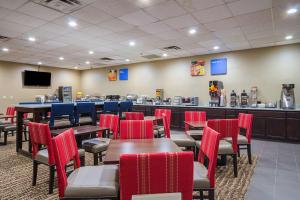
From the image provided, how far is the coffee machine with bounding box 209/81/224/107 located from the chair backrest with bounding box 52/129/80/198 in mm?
5879

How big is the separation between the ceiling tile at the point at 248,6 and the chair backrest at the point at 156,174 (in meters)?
3.39

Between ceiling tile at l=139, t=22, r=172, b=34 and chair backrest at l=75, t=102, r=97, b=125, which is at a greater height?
ceiling tile at l=139, t=22, r=172, b=34

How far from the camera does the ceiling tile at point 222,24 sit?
4531 millimetres

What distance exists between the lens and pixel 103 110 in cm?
579

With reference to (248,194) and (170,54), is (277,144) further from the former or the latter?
(170,54)

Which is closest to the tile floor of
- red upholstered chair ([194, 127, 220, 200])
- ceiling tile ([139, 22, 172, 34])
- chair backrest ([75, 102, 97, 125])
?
red upholstered chair ([194, 127, 220, 200])

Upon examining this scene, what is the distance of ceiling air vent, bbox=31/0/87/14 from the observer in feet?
11.8

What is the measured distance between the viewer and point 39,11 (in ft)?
13.2

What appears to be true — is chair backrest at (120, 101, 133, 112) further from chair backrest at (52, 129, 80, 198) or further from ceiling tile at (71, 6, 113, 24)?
chair backrest at (52, 129, 80, 198)

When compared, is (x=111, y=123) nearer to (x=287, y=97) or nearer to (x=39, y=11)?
(x=39, y=11)

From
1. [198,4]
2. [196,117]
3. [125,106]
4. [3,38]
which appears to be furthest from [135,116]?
[3,38]

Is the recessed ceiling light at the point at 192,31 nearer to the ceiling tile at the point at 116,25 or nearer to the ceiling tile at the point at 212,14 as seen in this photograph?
the ceiling tile at the point at 212,14

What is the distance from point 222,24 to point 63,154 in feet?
14.2

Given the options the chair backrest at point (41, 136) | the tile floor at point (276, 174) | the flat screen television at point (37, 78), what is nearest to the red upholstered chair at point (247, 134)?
the tile floor at point (276, 174)
